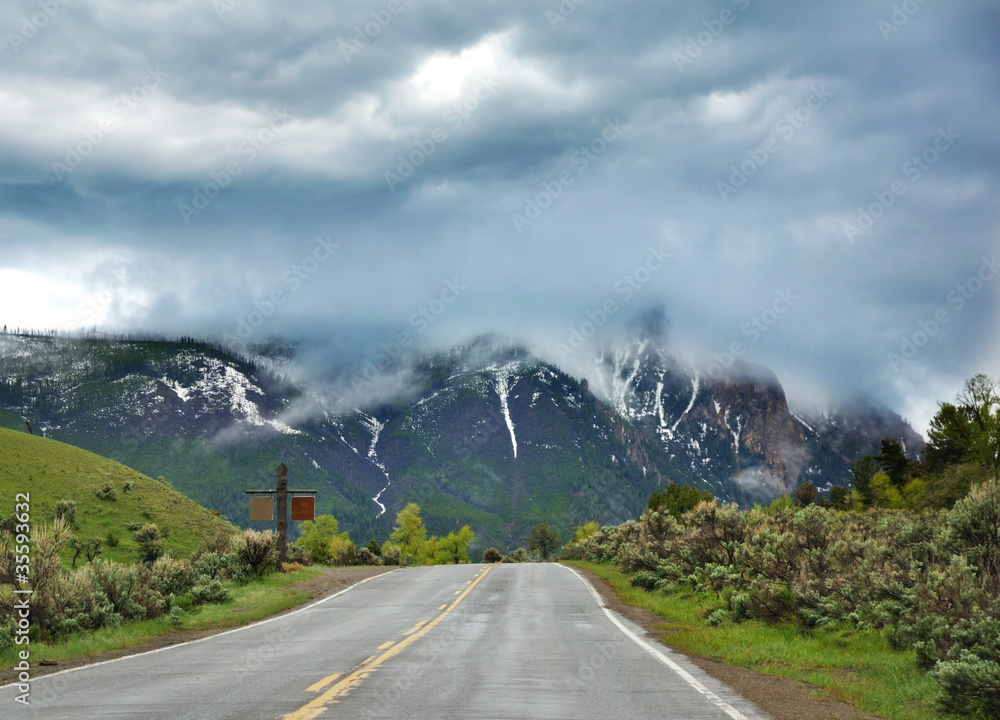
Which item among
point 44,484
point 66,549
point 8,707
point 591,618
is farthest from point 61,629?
point 44,484

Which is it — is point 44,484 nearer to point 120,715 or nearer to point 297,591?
point 297,591

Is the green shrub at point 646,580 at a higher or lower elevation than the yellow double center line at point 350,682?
lower

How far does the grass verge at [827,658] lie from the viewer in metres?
11.0

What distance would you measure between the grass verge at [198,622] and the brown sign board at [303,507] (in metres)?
5.32

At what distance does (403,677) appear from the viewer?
11.3m

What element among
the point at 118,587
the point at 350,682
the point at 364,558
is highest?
the point at 350,682

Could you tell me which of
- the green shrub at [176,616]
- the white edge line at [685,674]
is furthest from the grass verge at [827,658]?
the green shrub at [176,616]

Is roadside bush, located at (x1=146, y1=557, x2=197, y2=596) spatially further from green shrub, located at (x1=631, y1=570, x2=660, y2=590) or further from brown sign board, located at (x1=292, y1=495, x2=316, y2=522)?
green shrub, located at (x1=631, y1=570, x2=660, y2=590)

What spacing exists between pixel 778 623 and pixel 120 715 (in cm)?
1516

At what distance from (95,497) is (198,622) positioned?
3687cm

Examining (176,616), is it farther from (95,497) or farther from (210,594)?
(95,497)

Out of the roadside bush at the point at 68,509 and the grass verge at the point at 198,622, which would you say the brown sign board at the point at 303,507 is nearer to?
the grass verge at the point at 198,622

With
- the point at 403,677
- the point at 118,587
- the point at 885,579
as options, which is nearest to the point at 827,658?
the point at 885,579

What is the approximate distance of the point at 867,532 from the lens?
1045 inches
